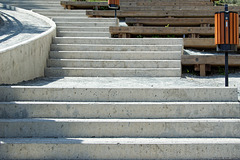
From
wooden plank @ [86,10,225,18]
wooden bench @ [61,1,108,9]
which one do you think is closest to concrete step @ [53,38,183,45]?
wooden plank @ [86,10,225,18]

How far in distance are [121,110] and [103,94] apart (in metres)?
0.37

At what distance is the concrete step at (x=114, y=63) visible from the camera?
6664mm

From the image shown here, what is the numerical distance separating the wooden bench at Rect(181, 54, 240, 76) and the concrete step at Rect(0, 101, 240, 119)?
112 inches

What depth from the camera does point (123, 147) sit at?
11.6 feet

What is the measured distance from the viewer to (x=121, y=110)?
13.2ft

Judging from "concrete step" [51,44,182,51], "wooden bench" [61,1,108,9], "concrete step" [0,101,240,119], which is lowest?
"concrete step" [0,101,240,119]

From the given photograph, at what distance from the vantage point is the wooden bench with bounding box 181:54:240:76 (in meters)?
6.68

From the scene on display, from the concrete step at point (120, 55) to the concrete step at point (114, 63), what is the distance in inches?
11.0

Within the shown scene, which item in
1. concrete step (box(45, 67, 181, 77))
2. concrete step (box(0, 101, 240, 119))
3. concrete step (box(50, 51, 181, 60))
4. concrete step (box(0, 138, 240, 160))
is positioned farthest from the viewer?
concrete step (box(50, 51, 181, 60))

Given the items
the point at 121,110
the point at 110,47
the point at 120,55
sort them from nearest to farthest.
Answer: the point at 121,110 → the point at 120,55 → the point at 110,47

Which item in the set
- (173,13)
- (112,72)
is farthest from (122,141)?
(173,13)

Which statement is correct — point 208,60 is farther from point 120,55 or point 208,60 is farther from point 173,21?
point 173,21

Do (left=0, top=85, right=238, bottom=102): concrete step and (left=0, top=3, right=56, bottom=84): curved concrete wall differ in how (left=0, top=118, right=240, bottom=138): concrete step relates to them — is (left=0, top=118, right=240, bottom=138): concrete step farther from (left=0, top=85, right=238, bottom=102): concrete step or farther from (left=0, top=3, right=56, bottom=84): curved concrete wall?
(left=0, top=3, right=56, bottom=84): curved concrete wall

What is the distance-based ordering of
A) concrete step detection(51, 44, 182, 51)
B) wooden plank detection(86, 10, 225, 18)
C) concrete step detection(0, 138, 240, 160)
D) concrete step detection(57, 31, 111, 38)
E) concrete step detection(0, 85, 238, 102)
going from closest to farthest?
concrete step detection(0, 138, 240, 160) → concrete step detection(0, 85, 238, 102) → concrete step detection(51, 44, 182, 51) → concrete step detection(57, 31, 111, 38) → wooden plank detection(86, 10, 225, 18)
